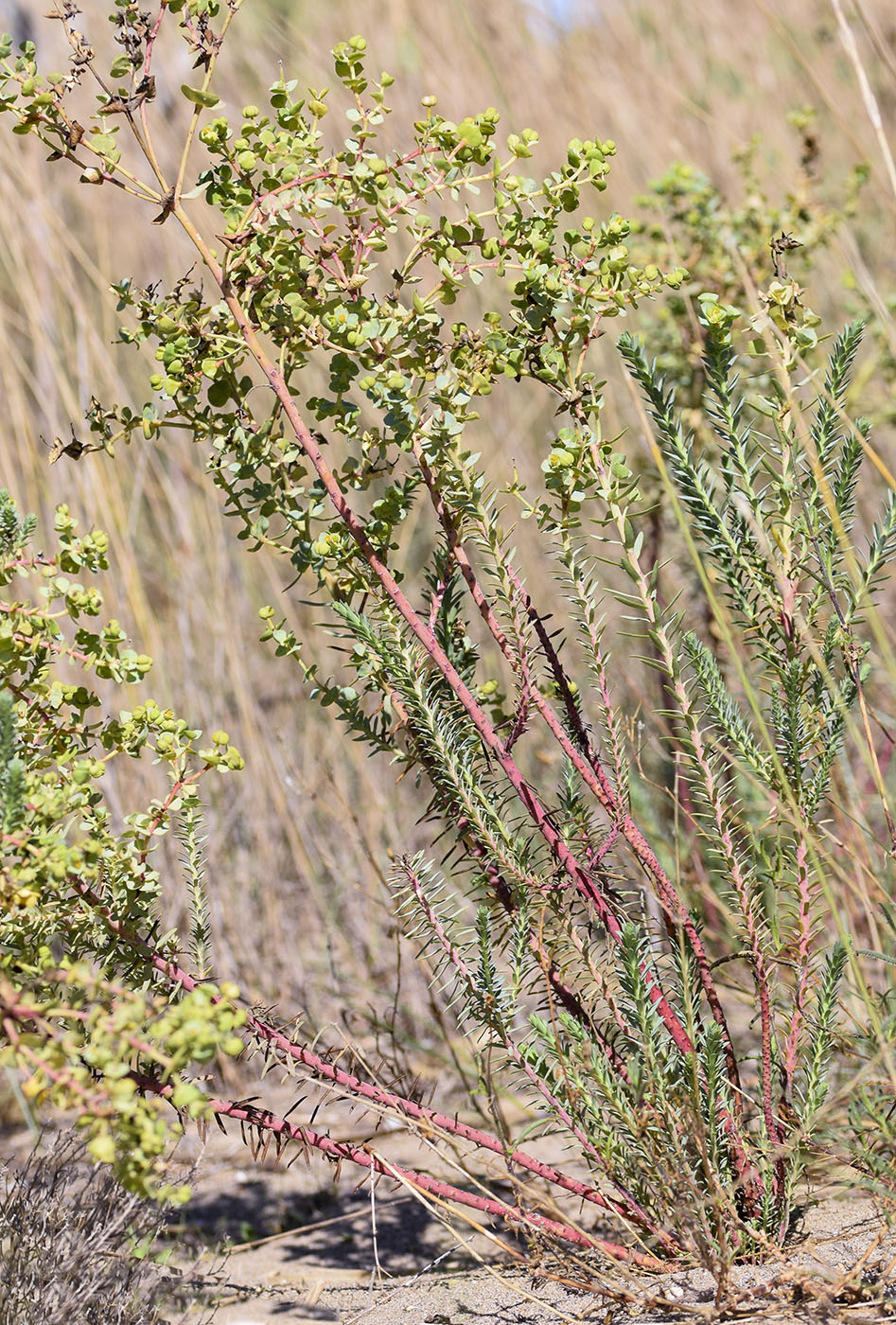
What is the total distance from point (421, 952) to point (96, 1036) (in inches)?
19.9

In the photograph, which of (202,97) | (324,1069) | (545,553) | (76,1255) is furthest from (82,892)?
(202,97)

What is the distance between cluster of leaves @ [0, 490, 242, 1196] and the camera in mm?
834

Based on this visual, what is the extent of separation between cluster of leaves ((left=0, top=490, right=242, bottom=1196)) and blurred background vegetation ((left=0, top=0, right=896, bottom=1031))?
0.66 metres

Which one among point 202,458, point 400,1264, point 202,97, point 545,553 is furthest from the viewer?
point 202,458

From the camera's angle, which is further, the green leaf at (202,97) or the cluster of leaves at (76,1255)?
the cluster of leaves at (76,1255)

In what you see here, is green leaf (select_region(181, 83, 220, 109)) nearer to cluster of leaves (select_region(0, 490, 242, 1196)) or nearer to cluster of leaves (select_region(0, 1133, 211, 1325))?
cluster of leaves (select_region(0, 490, 242, 1196))

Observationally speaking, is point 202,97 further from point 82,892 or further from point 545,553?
point 82,892

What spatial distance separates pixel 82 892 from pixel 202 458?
6.11ft

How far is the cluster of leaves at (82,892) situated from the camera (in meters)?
0.83

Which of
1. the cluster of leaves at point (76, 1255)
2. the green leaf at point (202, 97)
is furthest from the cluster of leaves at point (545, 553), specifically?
the cluster of leaves at point (76, 1255)

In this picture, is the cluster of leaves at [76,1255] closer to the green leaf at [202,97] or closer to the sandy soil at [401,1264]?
the sandy soil at [401,1264]

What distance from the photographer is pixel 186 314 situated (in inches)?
46.8

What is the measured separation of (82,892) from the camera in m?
1.14

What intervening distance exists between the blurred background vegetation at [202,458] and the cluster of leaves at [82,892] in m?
0.66
